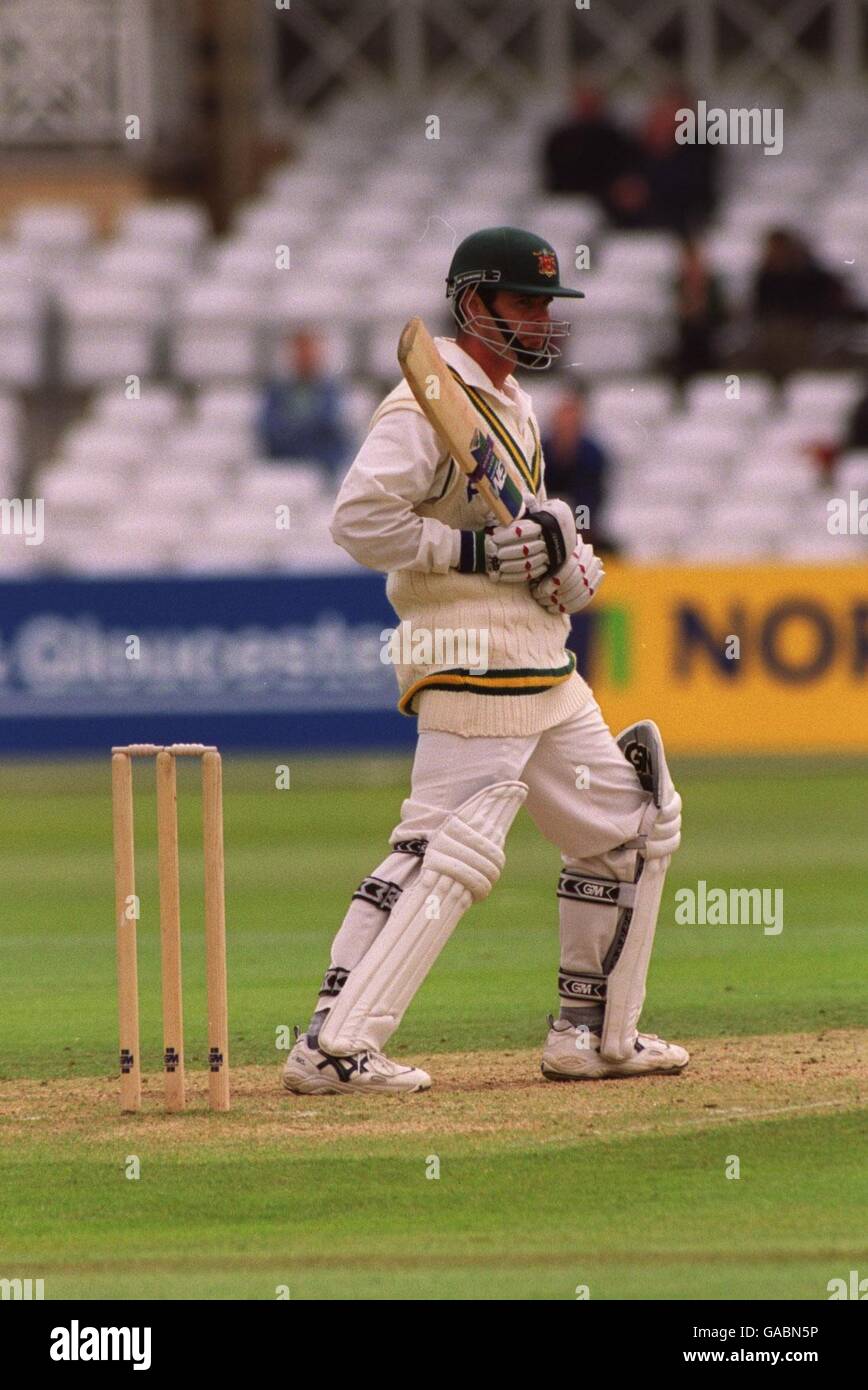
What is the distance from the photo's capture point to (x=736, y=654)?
600 inches

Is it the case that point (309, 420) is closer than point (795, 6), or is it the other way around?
point (309, 420)

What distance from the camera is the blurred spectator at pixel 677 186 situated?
20406 millimetres

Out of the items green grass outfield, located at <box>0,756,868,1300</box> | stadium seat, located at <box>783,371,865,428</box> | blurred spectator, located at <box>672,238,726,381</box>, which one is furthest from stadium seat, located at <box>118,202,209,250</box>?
green grass outfield, located at <box>0,756,868,1300</box>

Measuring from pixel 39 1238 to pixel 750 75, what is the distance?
1931 centimetres

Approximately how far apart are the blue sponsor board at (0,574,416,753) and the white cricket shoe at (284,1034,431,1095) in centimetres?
854

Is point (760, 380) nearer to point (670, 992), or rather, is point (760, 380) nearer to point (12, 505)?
point (12, 505)

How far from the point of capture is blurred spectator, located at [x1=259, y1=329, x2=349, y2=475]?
17.4 metres

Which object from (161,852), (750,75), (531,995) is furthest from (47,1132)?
(750,75)

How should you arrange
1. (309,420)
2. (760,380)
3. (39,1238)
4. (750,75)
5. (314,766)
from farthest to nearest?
(750,75) → (760,380) → (309,420) → (314,766) → (39,1238)

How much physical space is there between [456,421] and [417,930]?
128cm

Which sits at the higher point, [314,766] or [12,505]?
[12,505]

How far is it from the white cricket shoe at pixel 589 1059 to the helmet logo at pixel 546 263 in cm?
199

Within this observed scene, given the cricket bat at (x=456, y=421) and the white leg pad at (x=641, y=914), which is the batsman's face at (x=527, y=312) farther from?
the white leg pad at (x=641, y=914)

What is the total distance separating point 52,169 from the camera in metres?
21.4
